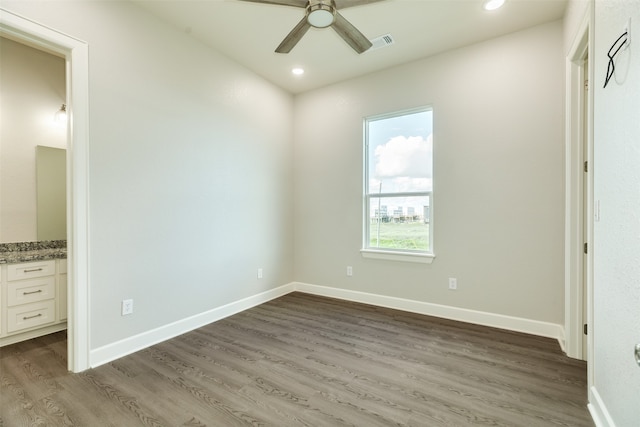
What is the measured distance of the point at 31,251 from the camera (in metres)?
3.01

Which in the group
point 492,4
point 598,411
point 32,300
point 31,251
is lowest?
point 598,411

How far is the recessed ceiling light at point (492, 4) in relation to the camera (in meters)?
2.47

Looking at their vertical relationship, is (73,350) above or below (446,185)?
below

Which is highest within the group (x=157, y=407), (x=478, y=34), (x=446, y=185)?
(x=478, y=34)

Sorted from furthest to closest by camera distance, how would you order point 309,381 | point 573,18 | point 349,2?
point 573,18, point 309,381, point 349,2

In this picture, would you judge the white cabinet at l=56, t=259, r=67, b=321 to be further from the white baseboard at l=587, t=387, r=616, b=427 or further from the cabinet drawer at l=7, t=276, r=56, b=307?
the white baseboard at l=587, t=387, r=616, b=427

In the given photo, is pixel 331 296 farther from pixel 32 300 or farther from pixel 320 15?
pixel 320 15

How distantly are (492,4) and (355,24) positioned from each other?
3.84 feet

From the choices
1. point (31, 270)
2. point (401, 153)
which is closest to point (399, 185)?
point (401, 153)

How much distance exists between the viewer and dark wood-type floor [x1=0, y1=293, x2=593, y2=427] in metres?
1.72

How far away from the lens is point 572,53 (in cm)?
227

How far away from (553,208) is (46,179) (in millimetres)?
5199

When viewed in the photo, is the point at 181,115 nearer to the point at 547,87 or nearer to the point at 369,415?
the point at 369,415

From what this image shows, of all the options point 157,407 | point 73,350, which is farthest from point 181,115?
point 157,407
